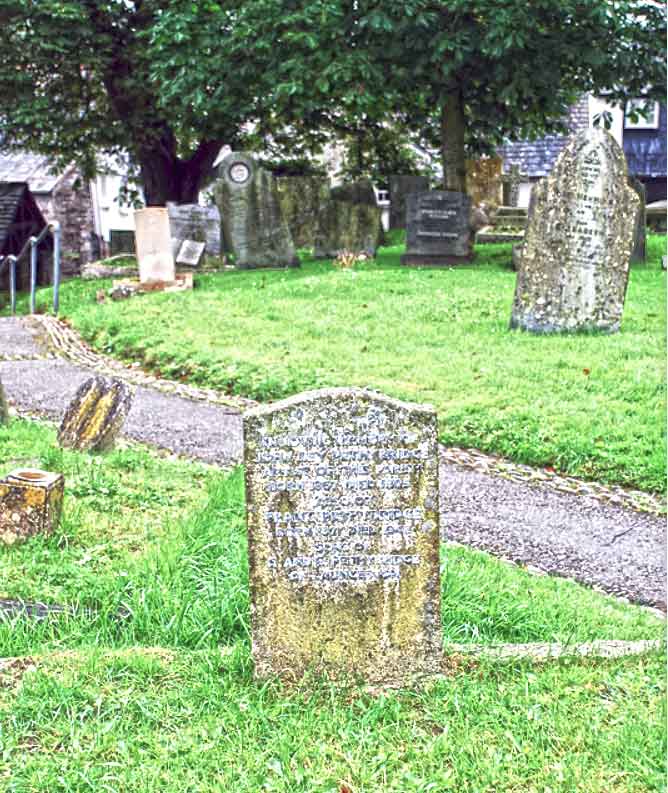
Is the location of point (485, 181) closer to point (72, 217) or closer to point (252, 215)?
point (252, 215)

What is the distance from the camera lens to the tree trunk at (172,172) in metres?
26.5

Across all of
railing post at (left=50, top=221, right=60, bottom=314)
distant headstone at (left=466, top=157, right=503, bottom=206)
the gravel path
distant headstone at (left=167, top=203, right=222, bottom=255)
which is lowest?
the gravel path

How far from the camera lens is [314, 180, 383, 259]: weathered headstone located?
1995 cm

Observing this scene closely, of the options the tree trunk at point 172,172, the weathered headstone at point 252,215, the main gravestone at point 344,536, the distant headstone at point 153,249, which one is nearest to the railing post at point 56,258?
the distant headstone at point 153,249

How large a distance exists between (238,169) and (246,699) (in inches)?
657

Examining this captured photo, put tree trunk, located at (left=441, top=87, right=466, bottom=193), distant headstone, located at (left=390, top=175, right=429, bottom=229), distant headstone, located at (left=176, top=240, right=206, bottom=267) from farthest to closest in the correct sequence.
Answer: distant headstone, located at (left=390, top=175, right=429, bottom=229)
tree trunk, located at (left=441, top=87, right=466, bottom=193)
distant headstone, located at (left=176, top=240, right=206, bottom=267)

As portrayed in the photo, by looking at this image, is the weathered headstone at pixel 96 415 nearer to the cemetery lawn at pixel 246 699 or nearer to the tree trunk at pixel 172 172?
the cemetery lawn at pixel 246 699

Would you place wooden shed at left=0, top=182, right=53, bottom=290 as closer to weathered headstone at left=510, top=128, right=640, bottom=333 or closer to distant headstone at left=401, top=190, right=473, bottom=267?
distant headstone at left=401, top=190, right=473, bottom=267

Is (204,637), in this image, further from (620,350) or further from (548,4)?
(548,4)

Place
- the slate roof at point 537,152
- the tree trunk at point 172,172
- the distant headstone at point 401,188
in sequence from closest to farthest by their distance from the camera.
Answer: the distant headstone at point 401,188 < the tree trunk at point 172,172 < the slate roof at point 537,152

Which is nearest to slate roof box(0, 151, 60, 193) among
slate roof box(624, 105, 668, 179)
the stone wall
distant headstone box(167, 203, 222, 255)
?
the stone wall

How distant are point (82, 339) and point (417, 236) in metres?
7.70

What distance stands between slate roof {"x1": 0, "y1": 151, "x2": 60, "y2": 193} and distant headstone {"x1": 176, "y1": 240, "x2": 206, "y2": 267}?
20.6 meters

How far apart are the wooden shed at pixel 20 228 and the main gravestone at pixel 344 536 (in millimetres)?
27590
